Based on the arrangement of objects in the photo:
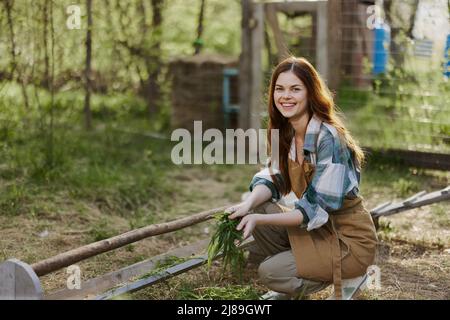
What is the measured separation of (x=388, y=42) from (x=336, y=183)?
351 cm

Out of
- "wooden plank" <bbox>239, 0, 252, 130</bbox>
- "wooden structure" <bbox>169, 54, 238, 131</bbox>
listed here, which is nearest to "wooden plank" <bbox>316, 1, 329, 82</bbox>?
"wooden plank" <bbox>239, 0, 252, 130</bbox>

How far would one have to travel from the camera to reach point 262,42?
7.30m

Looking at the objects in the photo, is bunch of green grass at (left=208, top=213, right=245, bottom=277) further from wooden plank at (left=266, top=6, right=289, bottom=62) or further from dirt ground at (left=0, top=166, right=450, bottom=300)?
wooden plank at (left=266, top=6, right=289, bottom=62)

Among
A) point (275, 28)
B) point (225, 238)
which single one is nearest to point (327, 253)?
point (225, 238)

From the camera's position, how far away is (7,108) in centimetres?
548

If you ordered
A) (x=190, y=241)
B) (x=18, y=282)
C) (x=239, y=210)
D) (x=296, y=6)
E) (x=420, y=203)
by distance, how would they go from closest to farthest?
(x=18, y=282) → (x=239, y=210) → (x=420, y=203) → (x=190, y=241) → (x=296, y=6)

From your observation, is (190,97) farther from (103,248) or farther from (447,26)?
(103,248)

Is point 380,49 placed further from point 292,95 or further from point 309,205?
point 309,205

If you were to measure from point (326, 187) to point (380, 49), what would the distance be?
→ 3943 millimetres

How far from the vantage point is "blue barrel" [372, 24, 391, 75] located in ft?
21.8

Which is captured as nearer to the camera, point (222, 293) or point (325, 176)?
point (325, 176)

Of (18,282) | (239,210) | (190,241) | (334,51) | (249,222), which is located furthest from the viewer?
(334,51)

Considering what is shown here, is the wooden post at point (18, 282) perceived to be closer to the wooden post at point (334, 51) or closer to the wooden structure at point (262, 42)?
the wooden structure at point (262, 42)
